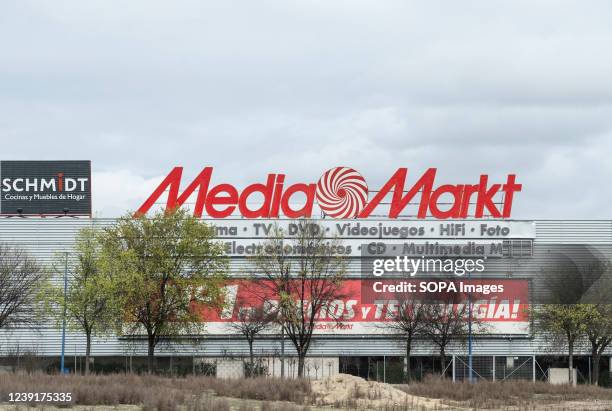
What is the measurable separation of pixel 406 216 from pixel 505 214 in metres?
7.41

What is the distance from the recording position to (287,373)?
74.1 meters

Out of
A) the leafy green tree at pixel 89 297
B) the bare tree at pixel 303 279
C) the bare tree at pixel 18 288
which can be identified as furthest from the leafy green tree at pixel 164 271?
the bare tree at pixel 18 288

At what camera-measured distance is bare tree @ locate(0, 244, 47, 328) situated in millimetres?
69375

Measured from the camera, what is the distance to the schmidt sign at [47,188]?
3088 inches

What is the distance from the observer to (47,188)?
78.5 meters

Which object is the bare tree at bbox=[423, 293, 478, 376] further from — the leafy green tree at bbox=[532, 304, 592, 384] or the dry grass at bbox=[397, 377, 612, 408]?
the dry grass at bbox=[397, 377, 612, 408]

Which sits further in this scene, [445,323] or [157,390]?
[445,323]

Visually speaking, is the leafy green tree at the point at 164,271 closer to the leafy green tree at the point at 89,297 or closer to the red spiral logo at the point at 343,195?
the leafy green tree at the point at 89,297

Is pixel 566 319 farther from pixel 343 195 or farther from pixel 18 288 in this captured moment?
pixel 18 288

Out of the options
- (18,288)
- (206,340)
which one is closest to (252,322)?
(206,340)

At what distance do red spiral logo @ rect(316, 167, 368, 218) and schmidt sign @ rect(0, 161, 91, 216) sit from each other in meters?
17.9

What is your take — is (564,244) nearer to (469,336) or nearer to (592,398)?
(469,336)

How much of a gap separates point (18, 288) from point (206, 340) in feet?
47.2

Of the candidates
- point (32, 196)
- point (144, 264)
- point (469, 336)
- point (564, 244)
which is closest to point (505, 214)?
point (564, 244)
